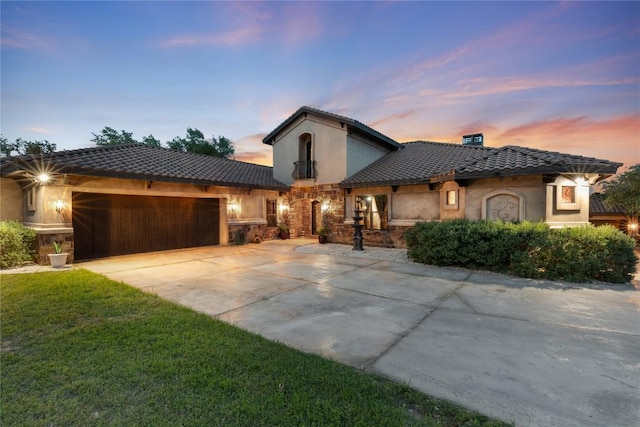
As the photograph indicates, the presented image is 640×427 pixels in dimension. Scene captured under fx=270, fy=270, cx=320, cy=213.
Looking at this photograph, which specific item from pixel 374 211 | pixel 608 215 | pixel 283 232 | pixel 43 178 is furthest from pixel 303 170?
pixel 608 215

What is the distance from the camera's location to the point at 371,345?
360cm

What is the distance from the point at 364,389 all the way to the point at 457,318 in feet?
8.86

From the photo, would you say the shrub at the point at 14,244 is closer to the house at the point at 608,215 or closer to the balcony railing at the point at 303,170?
the balcony railing at the point at 303,170

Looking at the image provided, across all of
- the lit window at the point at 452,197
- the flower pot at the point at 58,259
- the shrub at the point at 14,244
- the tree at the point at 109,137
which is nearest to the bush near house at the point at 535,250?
the lit window at the point at 452,197

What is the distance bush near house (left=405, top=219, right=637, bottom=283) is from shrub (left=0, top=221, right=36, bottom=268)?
1269cm

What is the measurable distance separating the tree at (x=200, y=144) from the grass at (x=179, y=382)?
30793 millimetres

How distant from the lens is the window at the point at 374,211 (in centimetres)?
1353

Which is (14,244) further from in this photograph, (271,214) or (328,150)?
(328,150)

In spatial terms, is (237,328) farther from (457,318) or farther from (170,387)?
(457,318)

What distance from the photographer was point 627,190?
36.9ft

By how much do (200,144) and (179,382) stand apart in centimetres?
3526

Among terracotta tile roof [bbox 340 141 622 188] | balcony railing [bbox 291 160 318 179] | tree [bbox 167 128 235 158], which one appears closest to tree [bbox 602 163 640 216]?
terracotta tile roof [bbox 340 141 622 188]

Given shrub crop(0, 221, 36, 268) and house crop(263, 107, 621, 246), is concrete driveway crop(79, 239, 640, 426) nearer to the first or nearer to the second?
shrub crop(0, 221, 36, 268)

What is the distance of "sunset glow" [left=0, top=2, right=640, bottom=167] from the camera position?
29.7 feet
